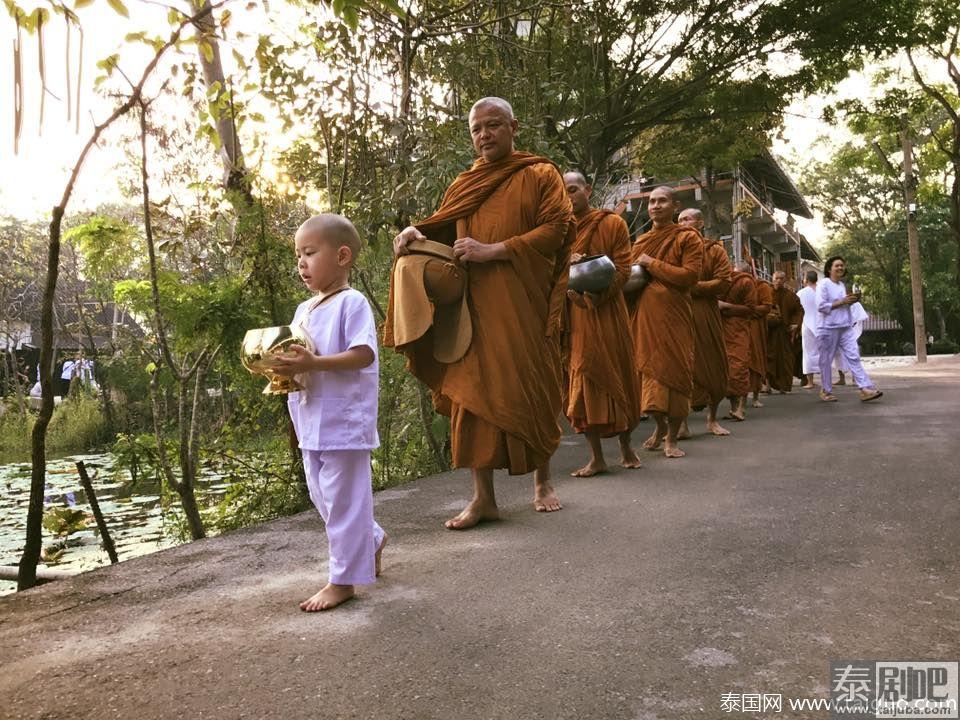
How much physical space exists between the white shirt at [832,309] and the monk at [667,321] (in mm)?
4805

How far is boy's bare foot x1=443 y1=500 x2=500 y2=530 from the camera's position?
13.6 feet

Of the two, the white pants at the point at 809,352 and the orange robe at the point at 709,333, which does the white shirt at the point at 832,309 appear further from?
the orange robe at the point at 709,333

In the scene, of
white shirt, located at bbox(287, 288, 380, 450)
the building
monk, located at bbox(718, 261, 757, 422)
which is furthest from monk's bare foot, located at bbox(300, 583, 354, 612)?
the building

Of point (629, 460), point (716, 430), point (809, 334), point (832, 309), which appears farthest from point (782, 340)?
point (629, 460)

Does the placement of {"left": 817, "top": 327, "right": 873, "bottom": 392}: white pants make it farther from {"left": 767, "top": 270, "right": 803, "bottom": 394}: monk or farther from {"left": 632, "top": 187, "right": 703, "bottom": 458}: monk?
{"left": 632, "top": 187, "right": 703, "bottom": 458}: monk

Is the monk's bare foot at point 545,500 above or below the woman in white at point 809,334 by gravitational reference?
below

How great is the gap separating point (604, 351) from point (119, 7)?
3775 millimetres

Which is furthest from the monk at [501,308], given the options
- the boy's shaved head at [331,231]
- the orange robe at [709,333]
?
the orange robe at [709,333]

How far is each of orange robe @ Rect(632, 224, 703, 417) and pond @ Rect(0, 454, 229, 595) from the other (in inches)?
148

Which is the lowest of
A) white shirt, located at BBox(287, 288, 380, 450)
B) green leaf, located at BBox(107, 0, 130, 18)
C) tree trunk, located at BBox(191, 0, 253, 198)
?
white shirt, located at BBox(287, 288, 380, 450)

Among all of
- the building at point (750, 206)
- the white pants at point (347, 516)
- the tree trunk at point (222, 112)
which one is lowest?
the white pants at point (347, 516)

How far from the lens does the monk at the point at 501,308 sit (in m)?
4.02

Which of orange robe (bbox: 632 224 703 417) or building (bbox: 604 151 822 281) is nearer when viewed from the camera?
orange robe (bbox: 632 224 703 417)

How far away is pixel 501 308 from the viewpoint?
409 centimetres
